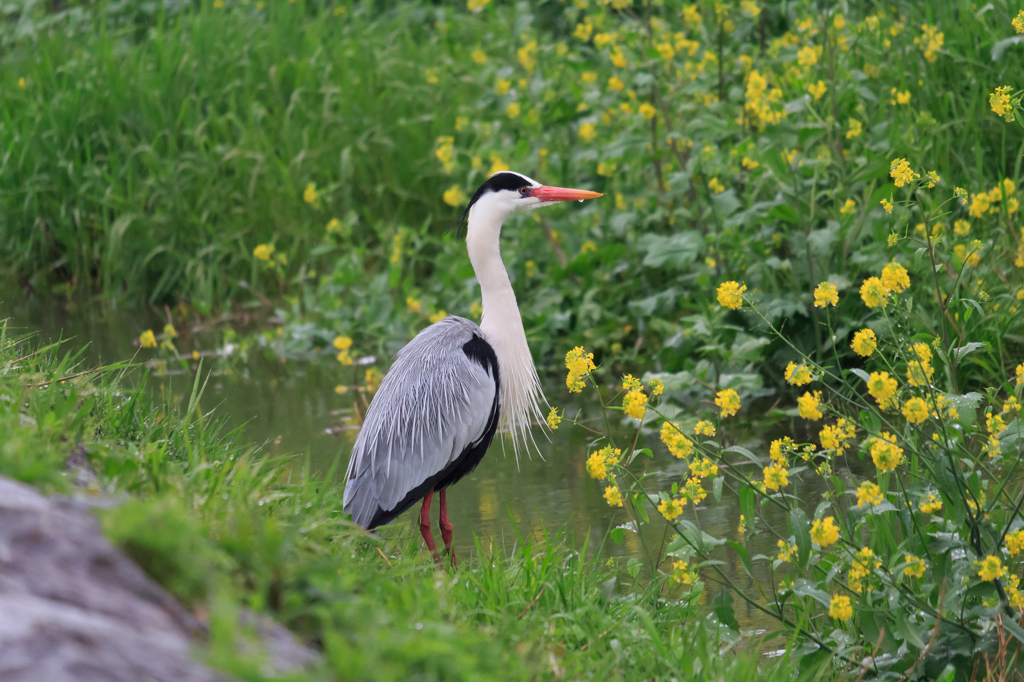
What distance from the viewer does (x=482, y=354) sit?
4031 mm

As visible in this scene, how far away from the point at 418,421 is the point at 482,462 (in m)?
1.39

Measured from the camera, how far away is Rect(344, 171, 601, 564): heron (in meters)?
3.67

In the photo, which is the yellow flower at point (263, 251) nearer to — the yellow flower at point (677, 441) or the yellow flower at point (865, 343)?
the yellow flower at point (677, 441)

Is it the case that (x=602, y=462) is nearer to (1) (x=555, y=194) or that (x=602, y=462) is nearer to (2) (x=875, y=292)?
(2) (x=875, y=292)

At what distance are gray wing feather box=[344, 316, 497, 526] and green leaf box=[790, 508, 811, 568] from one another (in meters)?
1.45

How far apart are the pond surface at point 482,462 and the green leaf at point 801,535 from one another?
60cm

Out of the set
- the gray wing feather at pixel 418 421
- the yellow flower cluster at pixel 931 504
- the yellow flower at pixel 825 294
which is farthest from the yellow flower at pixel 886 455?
the gray wing feather at pixel 418 421

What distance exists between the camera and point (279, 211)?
310 inches

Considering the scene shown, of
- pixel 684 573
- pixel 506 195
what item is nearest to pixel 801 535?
pixel 684 573

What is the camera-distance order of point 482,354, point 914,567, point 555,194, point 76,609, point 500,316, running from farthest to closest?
point 555,194
point 500,316
point 482,354
point 914,567
point 76,609

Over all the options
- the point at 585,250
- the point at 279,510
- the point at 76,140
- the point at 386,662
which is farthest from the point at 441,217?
the point at 386,662

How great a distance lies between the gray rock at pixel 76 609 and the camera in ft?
4.85

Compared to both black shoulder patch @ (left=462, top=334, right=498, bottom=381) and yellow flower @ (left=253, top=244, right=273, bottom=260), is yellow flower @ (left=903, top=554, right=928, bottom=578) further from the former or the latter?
yellow flower @ (left=253, top=244, right=273, bottom=260)

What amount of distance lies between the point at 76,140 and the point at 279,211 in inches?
69.0
